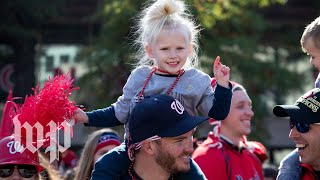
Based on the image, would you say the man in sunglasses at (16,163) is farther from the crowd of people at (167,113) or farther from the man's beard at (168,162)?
the man's beard at (168,162)

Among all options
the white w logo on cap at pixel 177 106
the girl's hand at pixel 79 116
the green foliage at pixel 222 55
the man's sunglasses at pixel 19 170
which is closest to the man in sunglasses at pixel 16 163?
the man's sunglasses at pixel 19 170

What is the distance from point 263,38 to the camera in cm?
1744

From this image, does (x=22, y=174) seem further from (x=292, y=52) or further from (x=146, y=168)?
(x=292, y=52)

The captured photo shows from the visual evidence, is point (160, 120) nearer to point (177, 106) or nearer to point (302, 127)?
point (177, 106)

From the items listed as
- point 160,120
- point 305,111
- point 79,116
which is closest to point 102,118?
point 79,116

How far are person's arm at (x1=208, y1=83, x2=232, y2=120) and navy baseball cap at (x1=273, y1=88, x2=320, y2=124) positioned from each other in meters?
0.54

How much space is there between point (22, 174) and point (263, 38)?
1206 centimetres

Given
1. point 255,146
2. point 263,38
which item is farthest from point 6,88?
point 255,146

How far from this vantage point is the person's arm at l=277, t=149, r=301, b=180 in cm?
583

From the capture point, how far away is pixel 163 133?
505 centimetres

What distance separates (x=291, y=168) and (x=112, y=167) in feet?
4.43

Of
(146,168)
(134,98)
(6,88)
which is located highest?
(134,98)

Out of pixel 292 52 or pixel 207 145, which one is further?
pixel 292 52

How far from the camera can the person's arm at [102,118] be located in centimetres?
556
